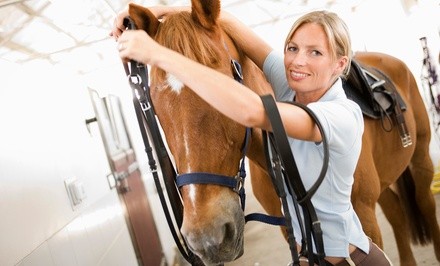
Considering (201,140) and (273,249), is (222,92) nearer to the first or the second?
(201,140)

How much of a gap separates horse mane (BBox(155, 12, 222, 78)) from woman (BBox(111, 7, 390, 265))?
0.44 feet

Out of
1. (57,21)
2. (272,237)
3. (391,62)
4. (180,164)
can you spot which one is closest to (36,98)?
(57,21)

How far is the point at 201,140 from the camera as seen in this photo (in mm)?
937

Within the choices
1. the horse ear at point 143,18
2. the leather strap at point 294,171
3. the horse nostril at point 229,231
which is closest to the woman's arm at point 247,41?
the horse ear at point 143,18

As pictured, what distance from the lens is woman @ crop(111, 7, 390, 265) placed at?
0.80m

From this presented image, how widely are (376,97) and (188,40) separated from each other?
142cm

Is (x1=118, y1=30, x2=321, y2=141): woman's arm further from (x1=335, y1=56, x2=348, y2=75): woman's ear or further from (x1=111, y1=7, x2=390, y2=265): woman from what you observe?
(x1=335, y1=56, x2=348, y2=75): woman's ear

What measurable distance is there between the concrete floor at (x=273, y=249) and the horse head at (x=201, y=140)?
2.44 meters

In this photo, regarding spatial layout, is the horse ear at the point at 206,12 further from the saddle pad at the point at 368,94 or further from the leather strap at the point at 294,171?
the saddle pad at the point at 368,94

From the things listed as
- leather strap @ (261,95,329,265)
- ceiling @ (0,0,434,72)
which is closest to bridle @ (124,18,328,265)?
leather strap @ (261,95,329,265)

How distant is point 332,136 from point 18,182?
1.19 m

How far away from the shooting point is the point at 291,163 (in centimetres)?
82

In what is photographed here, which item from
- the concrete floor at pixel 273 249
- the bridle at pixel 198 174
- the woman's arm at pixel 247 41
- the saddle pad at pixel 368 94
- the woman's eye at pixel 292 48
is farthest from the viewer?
the concrete floor at pixel 273 249

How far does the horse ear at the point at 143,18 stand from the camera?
3.37ft
